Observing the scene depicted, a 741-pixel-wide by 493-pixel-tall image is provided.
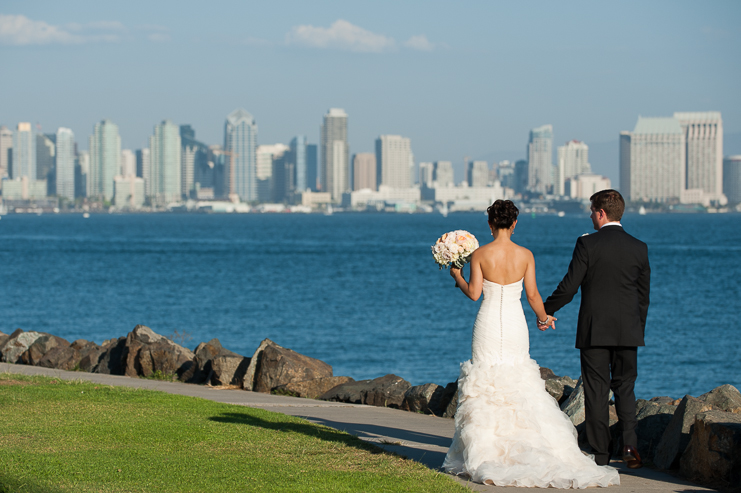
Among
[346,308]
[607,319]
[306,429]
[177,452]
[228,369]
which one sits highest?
[607,319]

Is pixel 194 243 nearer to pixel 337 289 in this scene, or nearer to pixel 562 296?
pixel 337 289

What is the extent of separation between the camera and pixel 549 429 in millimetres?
6383

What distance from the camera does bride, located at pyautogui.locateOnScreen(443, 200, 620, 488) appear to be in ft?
20.3

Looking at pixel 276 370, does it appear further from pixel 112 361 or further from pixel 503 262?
pixel 503 262

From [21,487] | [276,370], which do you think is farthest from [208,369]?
[21,487]

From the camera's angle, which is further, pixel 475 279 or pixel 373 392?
pixel 373 392

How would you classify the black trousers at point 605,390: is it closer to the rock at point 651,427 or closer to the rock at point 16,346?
the rock at point 651,427

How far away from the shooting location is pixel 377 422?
9.22 metres

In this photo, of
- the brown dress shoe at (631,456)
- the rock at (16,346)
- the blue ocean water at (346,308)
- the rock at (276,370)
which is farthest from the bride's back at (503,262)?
the blue ocean water at (346,308)

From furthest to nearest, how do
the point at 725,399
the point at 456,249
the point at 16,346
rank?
the point at 16,346, the point at 725,399, the point at 456,249

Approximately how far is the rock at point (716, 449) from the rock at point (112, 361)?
9906mm

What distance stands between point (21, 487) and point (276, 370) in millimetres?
6232

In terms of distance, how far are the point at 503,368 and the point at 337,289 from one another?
1590 inches

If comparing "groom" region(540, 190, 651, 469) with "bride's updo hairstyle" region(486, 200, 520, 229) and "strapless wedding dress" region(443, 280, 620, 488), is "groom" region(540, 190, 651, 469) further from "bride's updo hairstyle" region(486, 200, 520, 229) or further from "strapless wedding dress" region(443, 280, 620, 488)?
"bride's updo hairstyle" region(486, 200, 520, 229)
